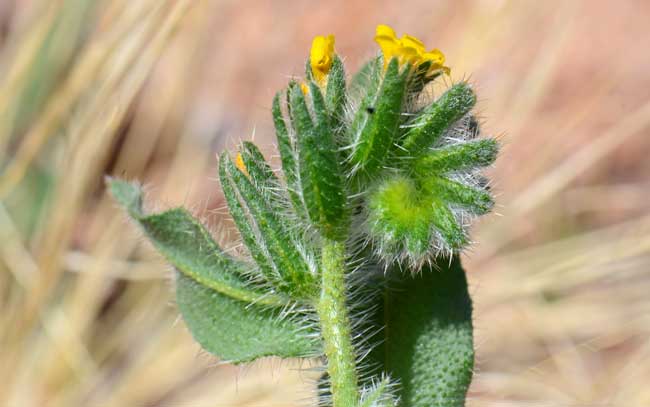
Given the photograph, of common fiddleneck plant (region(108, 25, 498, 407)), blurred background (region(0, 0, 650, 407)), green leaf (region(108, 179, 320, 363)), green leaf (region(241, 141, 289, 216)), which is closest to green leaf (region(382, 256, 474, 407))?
common fiddleneck plant (region(108, 25, 498, 407))

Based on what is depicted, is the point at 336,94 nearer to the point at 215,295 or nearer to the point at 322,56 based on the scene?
the point at 322,56

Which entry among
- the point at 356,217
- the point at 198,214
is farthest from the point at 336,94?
the point at 198,214

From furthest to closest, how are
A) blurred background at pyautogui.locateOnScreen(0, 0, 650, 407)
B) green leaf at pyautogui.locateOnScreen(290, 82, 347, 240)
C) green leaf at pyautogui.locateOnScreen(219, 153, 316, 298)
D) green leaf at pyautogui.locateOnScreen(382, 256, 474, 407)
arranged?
blurred background at pyautogui.locateOnScreen(0, 0, 650, 407)
green leaf at pyautogui.locateOnScreen(382, 256, 474, 407)
green leaf at pyautogui.locateOnScreen(219, 153, 316, 298)
green leaf at pyautogui.locateOnScreen(290, 82, 347, 240)

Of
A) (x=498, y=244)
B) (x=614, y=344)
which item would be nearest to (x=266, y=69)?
(x=498, y=244)

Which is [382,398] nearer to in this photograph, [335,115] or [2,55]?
[335,115]

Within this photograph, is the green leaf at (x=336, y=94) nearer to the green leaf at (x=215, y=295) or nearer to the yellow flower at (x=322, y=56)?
the yellow flower at (x=322, y=56)

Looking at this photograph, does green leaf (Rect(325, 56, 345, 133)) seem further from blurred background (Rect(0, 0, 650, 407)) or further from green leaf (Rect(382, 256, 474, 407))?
blurred background (Rect(0, 0, 650, 407))

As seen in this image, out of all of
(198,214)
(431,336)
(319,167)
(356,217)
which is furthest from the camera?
(198,214)

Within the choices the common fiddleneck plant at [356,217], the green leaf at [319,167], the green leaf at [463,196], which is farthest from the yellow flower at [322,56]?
the green leaf at [463,196]
